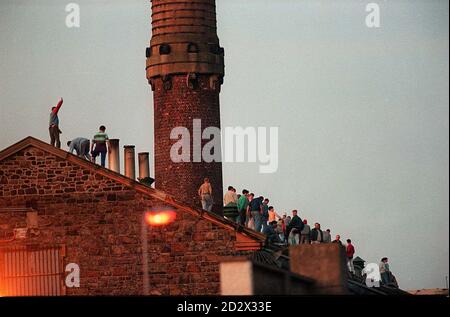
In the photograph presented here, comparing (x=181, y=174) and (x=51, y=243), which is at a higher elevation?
(x=181, y=174)

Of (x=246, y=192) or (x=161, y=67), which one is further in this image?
(x=161, y=67)

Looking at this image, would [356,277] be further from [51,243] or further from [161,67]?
[161,67]

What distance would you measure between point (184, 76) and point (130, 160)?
778cm

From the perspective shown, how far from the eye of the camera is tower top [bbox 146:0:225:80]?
8150 centimetres

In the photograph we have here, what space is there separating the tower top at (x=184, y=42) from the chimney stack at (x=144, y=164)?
17.7 feet

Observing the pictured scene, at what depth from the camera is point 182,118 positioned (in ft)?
269

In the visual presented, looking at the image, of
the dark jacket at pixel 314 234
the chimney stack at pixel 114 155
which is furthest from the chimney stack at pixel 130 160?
the dark jacket at pixel 314 234

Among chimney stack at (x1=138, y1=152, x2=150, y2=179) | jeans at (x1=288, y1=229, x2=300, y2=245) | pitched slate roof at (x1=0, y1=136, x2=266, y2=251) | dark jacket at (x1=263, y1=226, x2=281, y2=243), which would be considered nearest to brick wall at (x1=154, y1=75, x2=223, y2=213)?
chimney stack at (x1=138, y1=152, x2=150, y2=179)

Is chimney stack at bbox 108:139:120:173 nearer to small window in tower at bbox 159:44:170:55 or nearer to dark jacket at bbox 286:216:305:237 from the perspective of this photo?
dark jacket at bbox 286:216:305:237

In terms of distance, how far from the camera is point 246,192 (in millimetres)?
64938

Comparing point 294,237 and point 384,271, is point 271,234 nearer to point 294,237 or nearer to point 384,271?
point 294,237

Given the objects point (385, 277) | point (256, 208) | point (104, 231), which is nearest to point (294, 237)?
point (256, 208)
